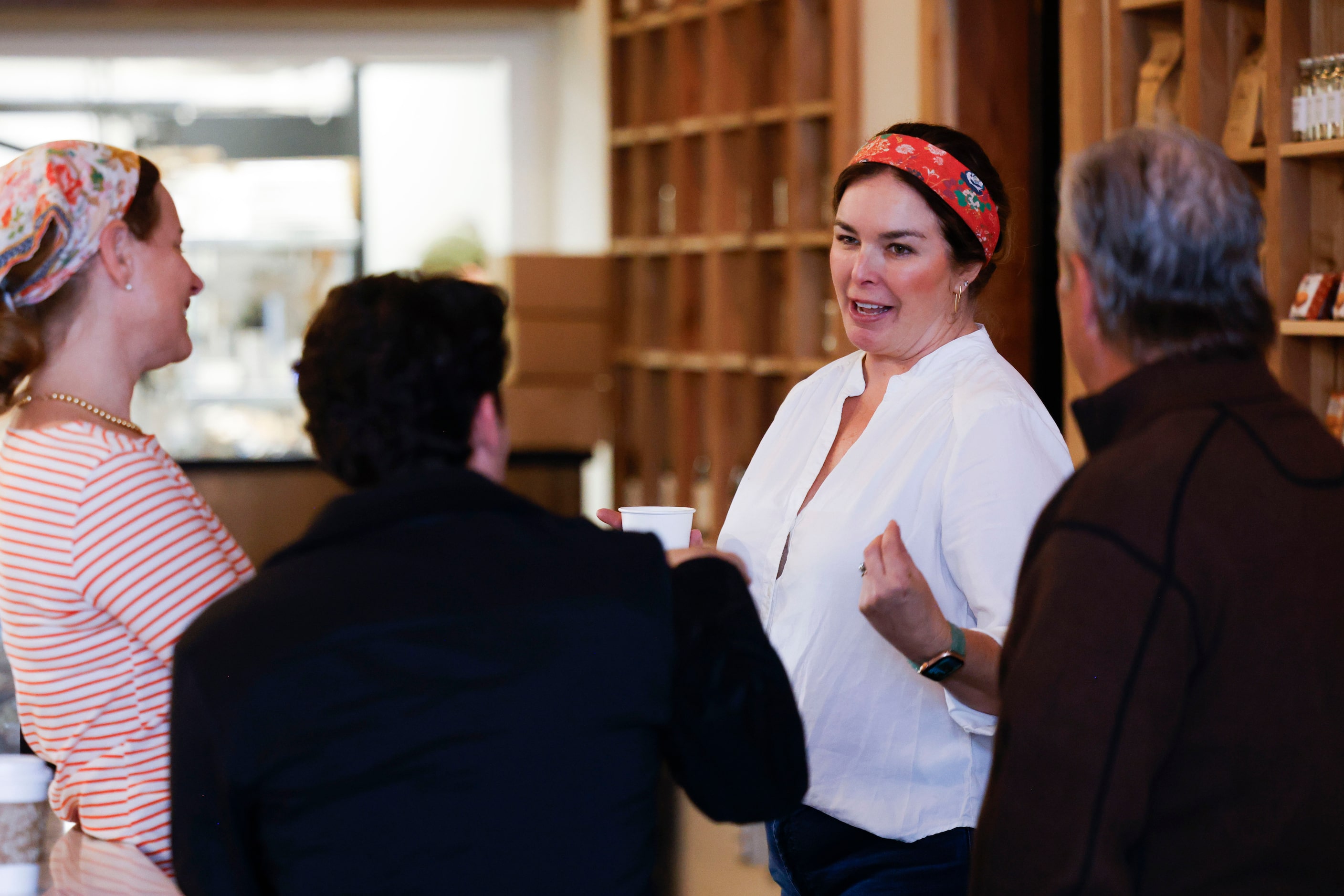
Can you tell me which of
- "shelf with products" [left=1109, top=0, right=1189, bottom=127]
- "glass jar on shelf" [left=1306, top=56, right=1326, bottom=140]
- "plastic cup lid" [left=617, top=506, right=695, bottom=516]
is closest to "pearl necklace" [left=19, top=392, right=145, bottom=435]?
"plastic cup lid" [left=617, top=506, right=695, bottom=516]

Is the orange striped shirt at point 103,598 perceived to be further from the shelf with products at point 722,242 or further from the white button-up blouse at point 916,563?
the shelf with products at point 722,242

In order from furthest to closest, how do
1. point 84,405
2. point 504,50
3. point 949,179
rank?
1. point 504,50
2. point 949,179
3. point 84,405

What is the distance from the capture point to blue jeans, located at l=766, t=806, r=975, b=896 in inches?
61.4

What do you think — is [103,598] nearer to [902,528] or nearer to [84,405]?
[84,405]

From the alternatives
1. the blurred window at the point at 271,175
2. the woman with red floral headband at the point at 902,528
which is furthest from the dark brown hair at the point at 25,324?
the blurred window at the point at 271,175

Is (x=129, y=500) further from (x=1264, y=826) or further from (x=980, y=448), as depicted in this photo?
(x=1264, y=826)

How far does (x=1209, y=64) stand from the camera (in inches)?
109

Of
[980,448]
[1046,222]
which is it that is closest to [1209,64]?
[1046,222]

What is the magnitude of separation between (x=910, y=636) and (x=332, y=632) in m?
0.63

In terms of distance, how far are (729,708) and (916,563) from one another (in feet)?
1.76

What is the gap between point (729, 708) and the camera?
3.66ft

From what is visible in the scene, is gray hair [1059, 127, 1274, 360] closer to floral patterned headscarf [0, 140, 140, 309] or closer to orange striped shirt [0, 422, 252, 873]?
orange striped shirt [0, 422, 252, 873]

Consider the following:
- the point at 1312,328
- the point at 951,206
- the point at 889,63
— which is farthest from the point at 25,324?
the point at 889,63

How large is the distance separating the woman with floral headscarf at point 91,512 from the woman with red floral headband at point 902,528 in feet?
2.27
